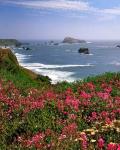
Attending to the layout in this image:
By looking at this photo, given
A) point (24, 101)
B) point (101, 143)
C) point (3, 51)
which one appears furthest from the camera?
point (3, 51)

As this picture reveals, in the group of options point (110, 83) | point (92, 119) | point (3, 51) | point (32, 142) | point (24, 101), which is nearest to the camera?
point (32, 142)

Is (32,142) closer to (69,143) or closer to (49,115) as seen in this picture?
(69,143)

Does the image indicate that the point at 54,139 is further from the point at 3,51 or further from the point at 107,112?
the point at 3,51

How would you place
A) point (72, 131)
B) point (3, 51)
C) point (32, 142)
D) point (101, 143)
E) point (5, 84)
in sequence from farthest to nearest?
point (3, 51), point (5, 84), point (72, 131), point (32, 142), point (101, 143)

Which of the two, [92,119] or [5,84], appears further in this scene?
[5,84]

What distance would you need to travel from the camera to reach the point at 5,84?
18.9 meters

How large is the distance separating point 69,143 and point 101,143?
82 cm

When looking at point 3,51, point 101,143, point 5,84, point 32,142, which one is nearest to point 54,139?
point 32,142

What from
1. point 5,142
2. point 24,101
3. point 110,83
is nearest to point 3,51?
point 110,83

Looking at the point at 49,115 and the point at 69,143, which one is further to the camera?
the point at 49,115

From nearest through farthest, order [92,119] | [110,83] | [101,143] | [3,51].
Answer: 1. [101,143]
2. [92,119]
3. [110,83]
4. [3,51]

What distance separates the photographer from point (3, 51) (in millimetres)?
44719

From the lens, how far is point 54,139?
1048 centimetres

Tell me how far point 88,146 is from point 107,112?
3241 mm
